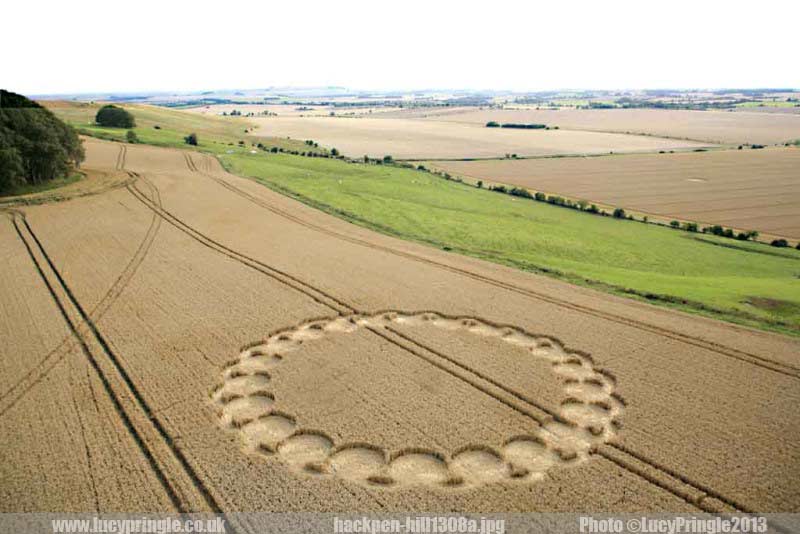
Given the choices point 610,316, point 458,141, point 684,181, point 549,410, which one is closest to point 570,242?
point 610,316

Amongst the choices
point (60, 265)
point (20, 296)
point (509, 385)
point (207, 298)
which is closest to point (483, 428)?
point (509, 385)

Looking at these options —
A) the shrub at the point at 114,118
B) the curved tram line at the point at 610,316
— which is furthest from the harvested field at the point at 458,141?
the curved tram line at the point at 610,316

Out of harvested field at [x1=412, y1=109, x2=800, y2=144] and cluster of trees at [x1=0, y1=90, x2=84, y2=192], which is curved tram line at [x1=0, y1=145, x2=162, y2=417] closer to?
cluster of trees at [x1=0, y1=90, x2=84, y2=192]

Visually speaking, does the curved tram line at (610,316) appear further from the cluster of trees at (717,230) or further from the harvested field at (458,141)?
the harvested field at (458,141)

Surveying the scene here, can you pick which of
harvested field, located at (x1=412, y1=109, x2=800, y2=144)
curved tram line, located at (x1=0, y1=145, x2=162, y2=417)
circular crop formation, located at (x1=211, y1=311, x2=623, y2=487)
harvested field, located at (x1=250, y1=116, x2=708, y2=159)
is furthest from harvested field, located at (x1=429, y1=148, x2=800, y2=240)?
curved tram line, located at (x1=0, y1=145, x2=162, y2=417)

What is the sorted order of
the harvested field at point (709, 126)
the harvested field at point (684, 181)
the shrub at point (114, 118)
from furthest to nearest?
the harvested field at point (709, 126)
the shrub at point (114, 118)
the harvested field at point (684, 181)


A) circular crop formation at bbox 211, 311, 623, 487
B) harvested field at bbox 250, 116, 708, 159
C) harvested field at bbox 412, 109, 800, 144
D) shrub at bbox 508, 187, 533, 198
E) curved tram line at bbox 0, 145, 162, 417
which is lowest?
circular crop formation at bbox 211, 311, 623, 487

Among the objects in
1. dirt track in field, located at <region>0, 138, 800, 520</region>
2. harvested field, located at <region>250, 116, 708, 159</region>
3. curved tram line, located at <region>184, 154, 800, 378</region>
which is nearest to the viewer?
dirt track in field, located at <region>0, 138, 800, 520</region>
